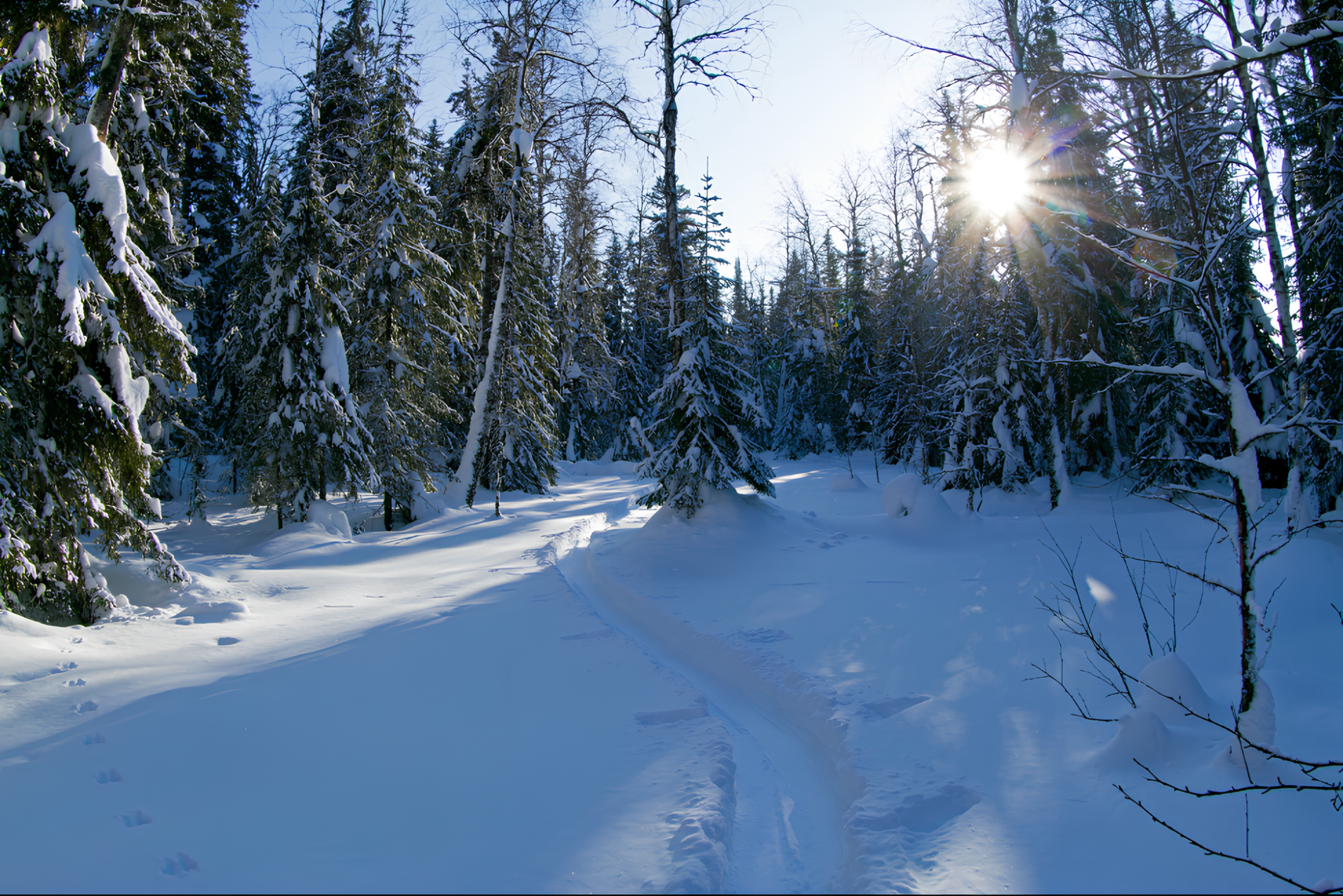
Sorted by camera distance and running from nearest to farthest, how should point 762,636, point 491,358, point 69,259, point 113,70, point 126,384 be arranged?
point 69,259
point 126,384
point 113,70
point 762,636
point 491,358

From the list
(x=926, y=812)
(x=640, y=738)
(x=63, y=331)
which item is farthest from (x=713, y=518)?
(x=63, y=331)

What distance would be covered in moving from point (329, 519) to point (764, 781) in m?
12.3

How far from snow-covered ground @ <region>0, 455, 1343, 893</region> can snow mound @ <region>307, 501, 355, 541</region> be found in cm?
483

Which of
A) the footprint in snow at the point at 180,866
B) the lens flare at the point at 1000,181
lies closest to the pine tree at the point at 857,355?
the lens flare at the point at 1000,181

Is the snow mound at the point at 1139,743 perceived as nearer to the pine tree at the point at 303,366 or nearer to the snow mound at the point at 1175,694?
the snow mound at the point at 1175,694

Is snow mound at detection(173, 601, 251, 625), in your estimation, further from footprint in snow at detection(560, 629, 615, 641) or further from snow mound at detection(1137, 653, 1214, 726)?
snow mound at detection(1137, 653, 1214, 726)

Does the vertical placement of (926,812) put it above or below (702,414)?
below

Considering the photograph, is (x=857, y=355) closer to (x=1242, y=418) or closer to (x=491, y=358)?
(x=491, y=358)

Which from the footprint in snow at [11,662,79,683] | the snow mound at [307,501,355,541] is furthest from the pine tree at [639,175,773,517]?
the footprint in snow at [11,662,79,683]

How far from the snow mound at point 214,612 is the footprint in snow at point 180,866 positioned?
449 cm

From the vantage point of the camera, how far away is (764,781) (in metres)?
4.70

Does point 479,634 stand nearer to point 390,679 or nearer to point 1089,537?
point 390,679

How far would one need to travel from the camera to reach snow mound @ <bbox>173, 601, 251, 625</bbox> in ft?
23.0

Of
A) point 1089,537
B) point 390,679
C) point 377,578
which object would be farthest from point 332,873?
point 1089,537
